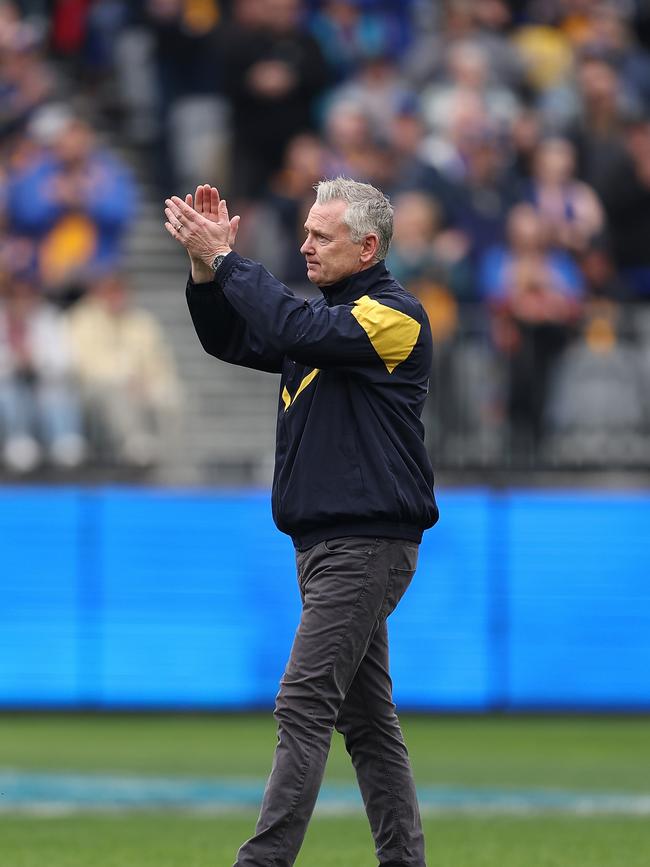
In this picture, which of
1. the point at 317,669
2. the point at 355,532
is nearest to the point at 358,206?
the point at 355,532

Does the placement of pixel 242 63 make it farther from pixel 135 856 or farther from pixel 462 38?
pixel 135 856

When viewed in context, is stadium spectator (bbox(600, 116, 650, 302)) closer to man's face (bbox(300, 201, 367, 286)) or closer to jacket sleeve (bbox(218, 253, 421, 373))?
man's face (bbox(300, 201, 367, 286))

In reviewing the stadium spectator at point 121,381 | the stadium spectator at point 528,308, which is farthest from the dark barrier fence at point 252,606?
the stadium spectator at point 528,308

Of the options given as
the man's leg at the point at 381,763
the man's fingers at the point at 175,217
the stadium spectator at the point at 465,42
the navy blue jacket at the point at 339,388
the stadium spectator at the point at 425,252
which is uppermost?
the stadium spectator at the point at 465,42

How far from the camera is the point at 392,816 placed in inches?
210

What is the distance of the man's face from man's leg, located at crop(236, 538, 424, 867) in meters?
0.79

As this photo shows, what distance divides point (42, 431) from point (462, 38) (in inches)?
225

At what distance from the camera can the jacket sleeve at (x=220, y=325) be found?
5.25 meters

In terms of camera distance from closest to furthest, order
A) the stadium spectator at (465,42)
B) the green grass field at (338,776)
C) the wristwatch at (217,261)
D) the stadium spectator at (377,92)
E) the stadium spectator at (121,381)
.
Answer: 1. the wristwatch at (217,261)
2. the green grass field at (338,776)
3. the stadium spectator at (121,381)
4. the stadium spectator at (377,92)
5. the stadium spectator at (465,42)

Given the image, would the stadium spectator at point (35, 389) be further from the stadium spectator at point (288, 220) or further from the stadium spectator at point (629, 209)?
the stadium spectator at point (629, 209)

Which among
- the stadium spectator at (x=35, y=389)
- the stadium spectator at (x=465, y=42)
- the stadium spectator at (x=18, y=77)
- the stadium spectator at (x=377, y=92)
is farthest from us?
the stadium spectator at (x=465, y=42)

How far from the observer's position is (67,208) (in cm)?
1293

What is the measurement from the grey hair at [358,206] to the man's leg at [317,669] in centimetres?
90

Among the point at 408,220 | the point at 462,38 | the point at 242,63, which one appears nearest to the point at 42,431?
the point at 408,220
